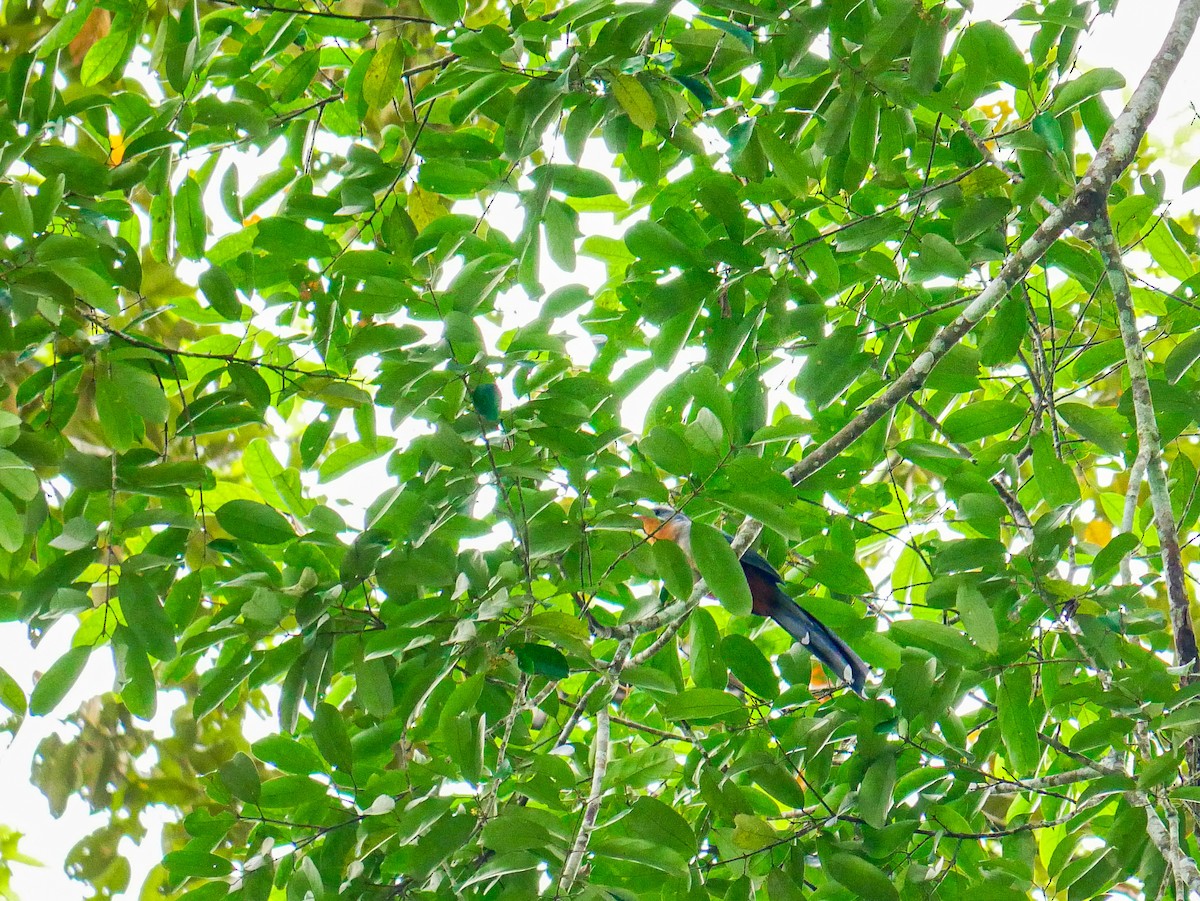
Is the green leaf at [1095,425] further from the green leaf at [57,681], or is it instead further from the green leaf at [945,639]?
the green leaf at [57,681]

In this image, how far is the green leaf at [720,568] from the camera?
1308mm

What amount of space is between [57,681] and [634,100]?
1.11 m

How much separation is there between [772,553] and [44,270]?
1.18 m

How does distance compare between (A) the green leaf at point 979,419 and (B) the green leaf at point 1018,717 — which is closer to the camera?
(B) the green leaf at point 1018,717

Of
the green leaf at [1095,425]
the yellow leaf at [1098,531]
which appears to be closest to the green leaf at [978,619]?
the green leaf at [1095,425]

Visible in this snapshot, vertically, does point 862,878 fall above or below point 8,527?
below

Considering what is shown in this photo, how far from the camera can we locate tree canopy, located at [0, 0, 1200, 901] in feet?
4.31

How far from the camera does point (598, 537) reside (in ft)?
4.79

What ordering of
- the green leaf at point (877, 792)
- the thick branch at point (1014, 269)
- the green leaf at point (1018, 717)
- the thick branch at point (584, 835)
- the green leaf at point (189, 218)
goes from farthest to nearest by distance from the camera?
the green leaf at point (189, 218) → the thick branch at point (1014, 269) → the green leaf at point (1018, 717) → the green leaf at point (877, 792) → the thick branch at point (584, 835)

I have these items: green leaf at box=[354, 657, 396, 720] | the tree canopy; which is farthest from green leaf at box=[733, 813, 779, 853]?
green leaf at box=[354, 657, 396, 720]

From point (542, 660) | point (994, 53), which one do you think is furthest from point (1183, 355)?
point (542, 660)

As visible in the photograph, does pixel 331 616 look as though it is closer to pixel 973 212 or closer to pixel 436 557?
pixel 436 557

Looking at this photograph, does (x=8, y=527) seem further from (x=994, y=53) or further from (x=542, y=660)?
(x=994, y=53)

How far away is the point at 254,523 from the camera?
4.61 ft
